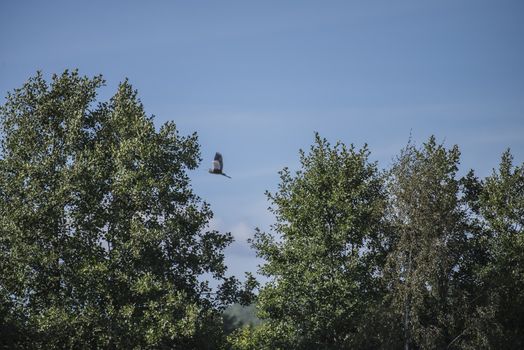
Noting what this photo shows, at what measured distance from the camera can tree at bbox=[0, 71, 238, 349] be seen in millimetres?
33812

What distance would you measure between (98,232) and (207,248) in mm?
6686

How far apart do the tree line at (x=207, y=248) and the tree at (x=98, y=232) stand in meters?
0.09

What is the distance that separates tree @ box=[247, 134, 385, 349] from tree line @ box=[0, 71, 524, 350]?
10 cm

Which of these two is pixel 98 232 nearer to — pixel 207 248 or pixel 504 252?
pixel 207 248

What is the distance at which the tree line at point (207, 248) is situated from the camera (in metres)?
34.3

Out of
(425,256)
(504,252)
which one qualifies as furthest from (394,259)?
(504,252)

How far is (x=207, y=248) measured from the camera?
3847cm

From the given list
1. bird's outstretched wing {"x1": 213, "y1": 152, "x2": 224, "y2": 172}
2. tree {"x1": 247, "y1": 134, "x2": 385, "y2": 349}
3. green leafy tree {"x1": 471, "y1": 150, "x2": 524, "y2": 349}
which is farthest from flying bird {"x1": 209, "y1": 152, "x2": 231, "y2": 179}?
green leafy tree {"x1": 471, "y1": 150, "x2": 524, "y2": 349}

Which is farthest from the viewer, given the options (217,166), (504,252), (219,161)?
(504,252)

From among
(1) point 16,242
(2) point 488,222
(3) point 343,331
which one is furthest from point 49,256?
(2) point 488,222

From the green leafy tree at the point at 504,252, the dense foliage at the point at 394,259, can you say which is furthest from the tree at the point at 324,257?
the green leafy tree at the point at 504,252

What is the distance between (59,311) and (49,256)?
3.27 m

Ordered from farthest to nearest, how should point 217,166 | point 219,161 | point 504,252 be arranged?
point 504,252, point 219,161, point 217,166

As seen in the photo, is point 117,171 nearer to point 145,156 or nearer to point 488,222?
point 145,156
